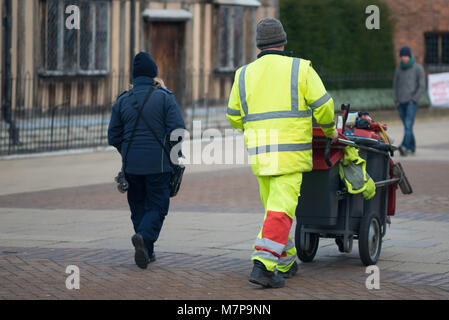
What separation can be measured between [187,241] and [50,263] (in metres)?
1.49

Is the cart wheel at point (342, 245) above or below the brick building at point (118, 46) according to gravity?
below

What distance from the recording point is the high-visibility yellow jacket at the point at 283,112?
7.15 m

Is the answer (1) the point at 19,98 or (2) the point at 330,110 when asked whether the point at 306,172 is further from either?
(1) the point at 19,98

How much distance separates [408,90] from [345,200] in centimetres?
1012

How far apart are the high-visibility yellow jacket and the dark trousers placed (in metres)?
1.07

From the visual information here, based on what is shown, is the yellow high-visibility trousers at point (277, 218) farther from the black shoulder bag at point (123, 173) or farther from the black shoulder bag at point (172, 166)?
the black shoulder bag at point (123, 173)

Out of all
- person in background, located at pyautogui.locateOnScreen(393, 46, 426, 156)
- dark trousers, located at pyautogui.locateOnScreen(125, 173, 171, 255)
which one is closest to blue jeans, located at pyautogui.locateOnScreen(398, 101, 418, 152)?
person in background, located at pyautogui.locateOnScreen(393, 46, 426, 156)

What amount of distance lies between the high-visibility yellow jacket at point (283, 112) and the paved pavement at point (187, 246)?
0.92 meters

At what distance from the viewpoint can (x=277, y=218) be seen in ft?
23.3

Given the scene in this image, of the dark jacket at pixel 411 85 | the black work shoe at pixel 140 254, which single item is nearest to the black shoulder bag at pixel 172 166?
the black work shoe at pixel 140 254

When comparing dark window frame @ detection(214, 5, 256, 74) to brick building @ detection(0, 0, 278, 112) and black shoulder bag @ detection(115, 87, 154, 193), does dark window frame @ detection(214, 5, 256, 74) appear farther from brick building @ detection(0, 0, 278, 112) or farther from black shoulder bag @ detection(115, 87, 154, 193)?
black shoulder bag @ detection(115, 87, 154, 193)

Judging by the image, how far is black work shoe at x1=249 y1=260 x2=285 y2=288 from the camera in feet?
22.9

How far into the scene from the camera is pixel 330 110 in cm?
716

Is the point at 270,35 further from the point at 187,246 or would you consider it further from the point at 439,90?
the point at 439,90
